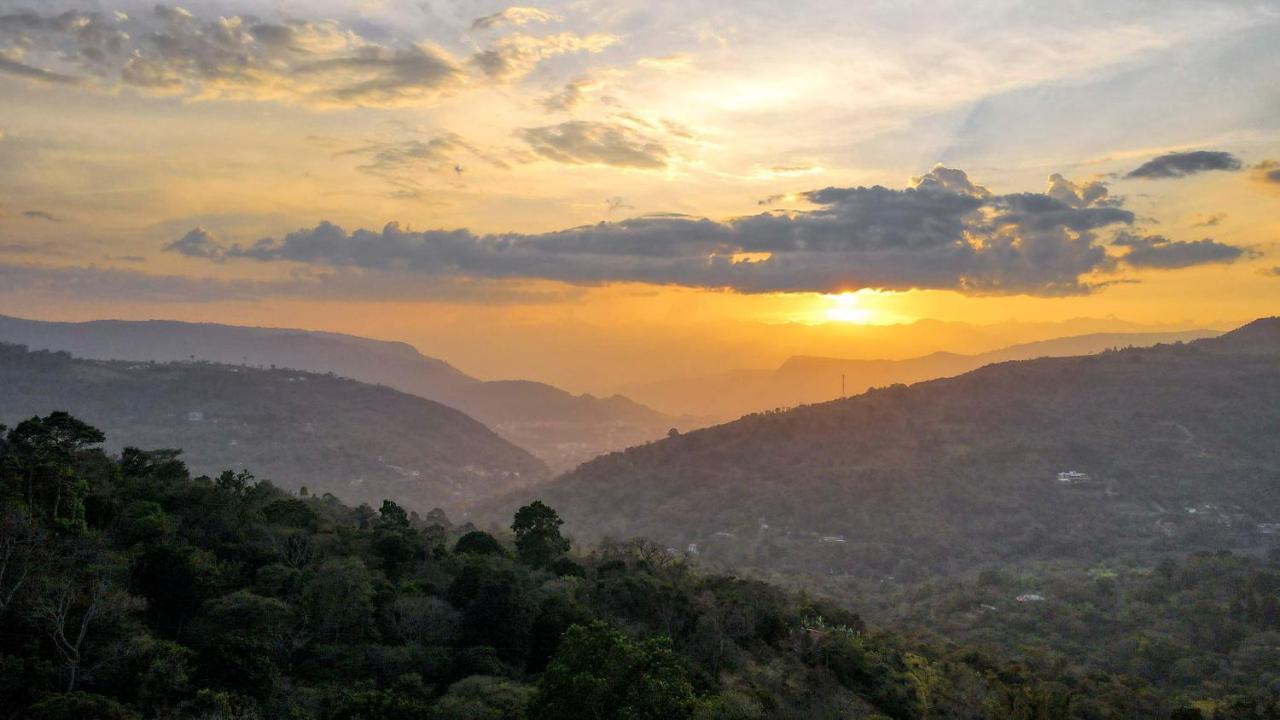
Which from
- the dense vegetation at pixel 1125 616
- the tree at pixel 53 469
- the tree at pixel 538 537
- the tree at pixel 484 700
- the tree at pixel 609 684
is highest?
the tree at pixel 53 469

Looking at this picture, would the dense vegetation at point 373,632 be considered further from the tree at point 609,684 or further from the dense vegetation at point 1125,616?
the dense vegetation at point 1125,616

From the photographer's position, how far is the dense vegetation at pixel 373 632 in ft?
96.6

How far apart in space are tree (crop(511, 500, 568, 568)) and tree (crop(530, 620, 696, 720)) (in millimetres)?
35510

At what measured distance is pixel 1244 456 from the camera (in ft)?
543

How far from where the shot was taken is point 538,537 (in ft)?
237

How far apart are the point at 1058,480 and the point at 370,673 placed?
164859 mm

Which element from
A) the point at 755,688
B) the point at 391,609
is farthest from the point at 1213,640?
the point at 391,609

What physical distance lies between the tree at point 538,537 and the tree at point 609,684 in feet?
117

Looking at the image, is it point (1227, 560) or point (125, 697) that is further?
point (1227, 560)

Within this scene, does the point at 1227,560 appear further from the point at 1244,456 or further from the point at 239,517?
the point at 239,517

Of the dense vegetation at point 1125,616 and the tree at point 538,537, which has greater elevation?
the tree at point 538,537

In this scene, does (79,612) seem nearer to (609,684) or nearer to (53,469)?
(53,469)

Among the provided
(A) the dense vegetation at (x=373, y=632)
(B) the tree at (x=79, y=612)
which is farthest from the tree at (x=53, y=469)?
(B) the tree at (x=79, y=612)

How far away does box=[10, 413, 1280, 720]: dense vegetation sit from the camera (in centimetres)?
2945
